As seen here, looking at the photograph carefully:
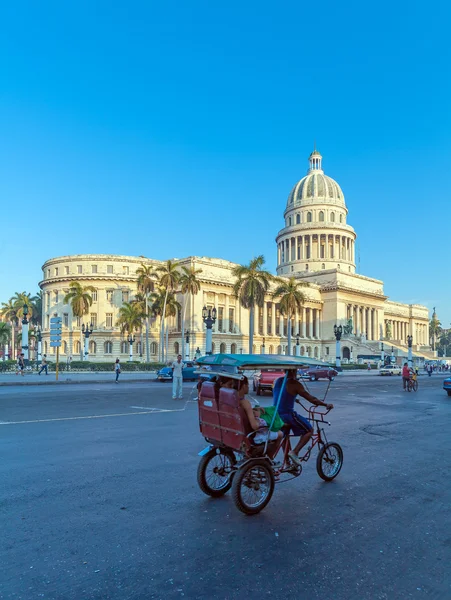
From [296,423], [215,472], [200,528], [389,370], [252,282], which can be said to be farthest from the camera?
[252,282]

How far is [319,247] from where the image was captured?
361 feet

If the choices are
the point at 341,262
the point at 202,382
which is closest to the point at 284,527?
the point at 202,382

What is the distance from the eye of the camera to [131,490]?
6758 mm

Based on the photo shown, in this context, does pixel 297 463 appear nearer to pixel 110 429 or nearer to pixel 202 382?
pixel 202 382

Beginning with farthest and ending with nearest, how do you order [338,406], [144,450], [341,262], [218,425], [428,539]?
[341,262]
[338,406]
[144,450]
[218,425]
[428,539]

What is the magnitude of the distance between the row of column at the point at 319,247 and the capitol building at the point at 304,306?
22 cm

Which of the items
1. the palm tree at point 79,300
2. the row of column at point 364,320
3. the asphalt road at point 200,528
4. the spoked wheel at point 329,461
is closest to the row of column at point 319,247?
the row of column at point 364,320

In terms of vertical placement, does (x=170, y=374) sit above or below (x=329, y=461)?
below

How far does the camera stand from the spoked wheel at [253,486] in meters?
5.81

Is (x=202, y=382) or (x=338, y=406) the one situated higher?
(x=202, y=382)

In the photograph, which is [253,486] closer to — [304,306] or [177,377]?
[177,377]

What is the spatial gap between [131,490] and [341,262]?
106 meters

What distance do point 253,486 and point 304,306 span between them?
88.9m

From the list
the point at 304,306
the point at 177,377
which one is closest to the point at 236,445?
the point at 177,377
